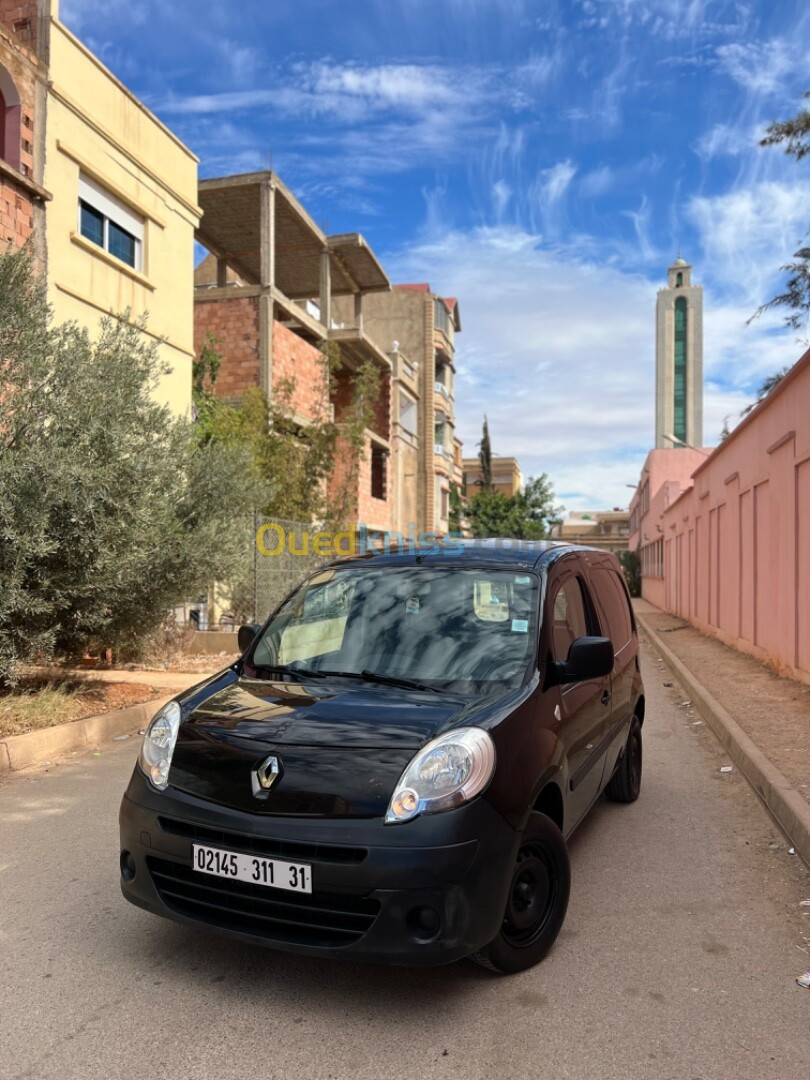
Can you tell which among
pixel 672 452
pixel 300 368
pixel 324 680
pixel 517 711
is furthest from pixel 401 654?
pixel 672 452

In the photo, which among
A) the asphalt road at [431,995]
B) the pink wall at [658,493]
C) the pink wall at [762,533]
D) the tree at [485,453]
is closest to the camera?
the asphalt road at [431,995]

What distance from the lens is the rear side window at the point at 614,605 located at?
5.32 m

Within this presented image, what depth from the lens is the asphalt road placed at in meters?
2.73

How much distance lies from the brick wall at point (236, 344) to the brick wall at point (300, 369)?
2.04 feet

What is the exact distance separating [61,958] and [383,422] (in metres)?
32.9

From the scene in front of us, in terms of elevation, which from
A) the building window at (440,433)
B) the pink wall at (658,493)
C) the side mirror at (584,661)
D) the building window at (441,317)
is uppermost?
the building window at (441,317)

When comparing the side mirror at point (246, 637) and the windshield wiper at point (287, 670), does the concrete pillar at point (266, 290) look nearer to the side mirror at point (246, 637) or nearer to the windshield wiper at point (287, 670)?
the side mirror at point (246, 637)

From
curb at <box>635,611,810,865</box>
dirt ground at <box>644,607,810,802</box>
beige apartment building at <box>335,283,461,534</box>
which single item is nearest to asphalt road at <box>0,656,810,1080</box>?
Result: curb at <box>635,611,810,865</box>

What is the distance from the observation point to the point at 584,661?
379 centimetres

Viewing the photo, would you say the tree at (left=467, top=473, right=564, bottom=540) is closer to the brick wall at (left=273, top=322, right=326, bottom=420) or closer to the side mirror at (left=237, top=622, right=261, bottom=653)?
the brick wall at (left=273, top=322, right=326, bottom=420)

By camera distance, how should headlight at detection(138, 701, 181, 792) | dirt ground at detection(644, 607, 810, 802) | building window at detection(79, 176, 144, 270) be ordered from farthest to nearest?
building window at detection(79, 176, 144, 270) → dirt ground at detection(644, 607, 810, 802) → headlight at detection(138, 701, 181, 792)

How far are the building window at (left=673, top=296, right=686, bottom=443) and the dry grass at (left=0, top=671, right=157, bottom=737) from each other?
336 ft

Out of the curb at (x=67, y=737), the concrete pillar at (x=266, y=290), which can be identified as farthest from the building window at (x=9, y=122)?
the concrete pillar at (x=266, y=290)

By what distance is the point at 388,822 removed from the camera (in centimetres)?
289
